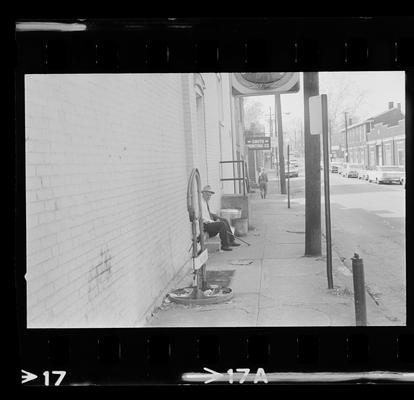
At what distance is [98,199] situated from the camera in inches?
177

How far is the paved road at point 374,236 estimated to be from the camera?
20.4 feet

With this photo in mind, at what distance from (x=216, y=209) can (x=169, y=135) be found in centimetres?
363

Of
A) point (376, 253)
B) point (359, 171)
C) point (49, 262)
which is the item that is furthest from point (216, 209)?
point (49, 262)

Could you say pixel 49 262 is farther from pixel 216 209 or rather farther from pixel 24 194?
pixel 216 209

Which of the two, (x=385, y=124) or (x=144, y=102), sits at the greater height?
(x=144, y=102)

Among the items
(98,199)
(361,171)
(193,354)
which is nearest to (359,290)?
(361,171)

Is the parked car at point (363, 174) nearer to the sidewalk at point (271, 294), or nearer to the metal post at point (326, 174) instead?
the metal post at point (326, 174)

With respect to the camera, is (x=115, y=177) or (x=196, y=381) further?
(x=115, y=177)

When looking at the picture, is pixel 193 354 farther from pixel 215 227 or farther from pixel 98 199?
pixel 215 227

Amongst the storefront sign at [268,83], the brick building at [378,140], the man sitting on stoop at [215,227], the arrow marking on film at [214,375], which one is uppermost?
the storefront sign at [268,83]

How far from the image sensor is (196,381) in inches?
135

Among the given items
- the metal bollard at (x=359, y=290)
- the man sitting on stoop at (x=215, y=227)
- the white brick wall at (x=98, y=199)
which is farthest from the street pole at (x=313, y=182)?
the metal bollard at (x=359, y=290)

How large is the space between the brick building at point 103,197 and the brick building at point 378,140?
2000 mm
